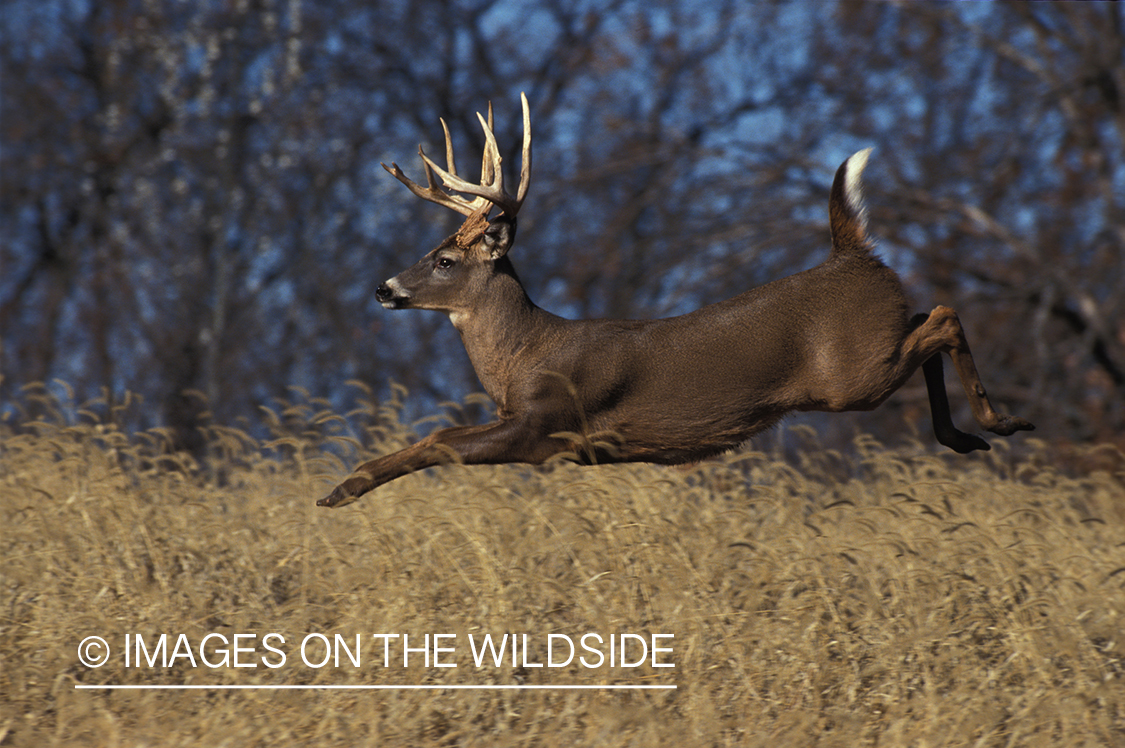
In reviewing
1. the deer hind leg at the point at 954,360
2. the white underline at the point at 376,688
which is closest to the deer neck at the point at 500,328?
the white underline at the point at 376,688

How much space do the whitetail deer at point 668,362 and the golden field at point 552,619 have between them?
0.93 m

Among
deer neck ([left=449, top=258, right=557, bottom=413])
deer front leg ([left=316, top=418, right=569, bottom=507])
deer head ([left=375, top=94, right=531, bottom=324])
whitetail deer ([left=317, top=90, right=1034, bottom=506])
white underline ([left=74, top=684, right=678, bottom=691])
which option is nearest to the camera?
deer front leg ([left=316, top=418, right=569, bottom=507])

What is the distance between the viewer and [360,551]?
19.1 ft

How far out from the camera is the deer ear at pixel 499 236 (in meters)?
4.48

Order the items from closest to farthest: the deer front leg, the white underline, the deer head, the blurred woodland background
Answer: the deer front leg, the white underline, the deer head, the blurred woodland background

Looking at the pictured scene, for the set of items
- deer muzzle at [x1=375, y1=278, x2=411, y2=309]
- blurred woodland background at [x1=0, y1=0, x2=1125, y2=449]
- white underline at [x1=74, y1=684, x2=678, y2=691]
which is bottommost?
white underline at [x1=74, y1=684, x2=678, y2=691]

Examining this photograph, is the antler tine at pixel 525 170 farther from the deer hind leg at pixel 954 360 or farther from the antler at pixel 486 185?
the deer hind leg at pixel 954 360

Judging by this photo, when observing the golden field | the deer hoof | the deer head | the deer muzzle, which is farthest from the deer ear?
the deer hoof

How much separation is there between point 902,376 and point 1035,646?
Answer: 4.63 ft

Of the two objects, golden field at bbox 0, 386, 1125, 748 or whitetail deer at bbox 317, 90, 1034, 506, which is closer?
whitetail deer at bbox 317, 90, 1034, 506

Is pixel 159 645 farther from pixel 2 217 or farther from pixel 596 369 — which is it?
pixel 2 217

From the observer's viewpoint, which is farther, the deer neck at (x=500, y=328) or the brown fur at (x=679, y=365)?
the deer neck at (x=500, y=328)

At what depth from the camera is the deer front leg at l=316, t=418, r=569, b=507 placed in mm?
3850

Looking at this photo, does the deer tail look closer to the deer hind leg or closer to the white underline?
the deer hind leg
